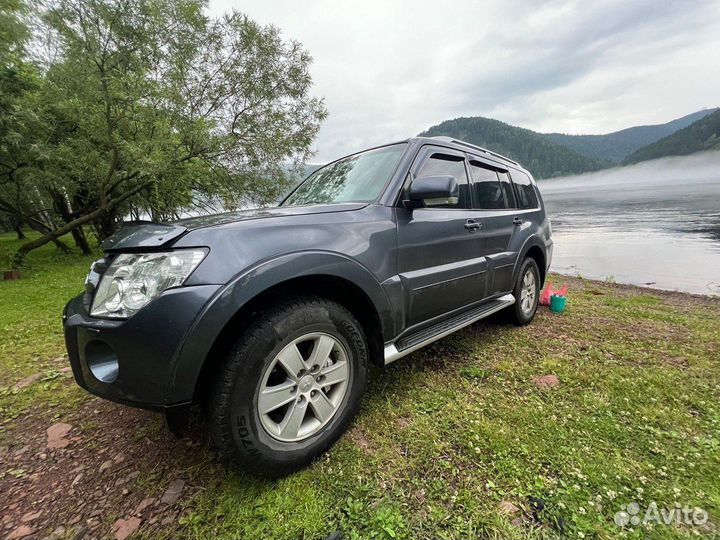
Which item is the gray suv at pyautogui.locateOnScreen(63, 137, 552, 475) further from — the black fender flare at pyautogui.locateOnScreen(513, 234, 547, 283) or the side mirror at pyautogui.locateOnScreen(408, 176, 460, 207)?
the black fender flare at pyautogui.locateOnScreen(513, 234, 547, 283)

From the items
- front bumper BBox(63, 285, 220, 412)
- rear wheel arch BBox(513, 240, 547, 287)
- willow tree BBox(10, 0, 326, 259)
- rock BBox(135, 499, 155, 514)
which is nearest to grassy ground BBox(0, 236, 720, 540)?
rock BBox(135, 499, 155, 514)

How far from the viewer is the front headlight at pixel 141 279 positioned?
1438 millimetres

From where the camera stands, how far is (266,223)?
5.57ft

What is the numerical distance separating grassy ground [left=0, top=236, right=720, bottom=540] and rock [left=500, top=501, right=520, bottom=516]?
12 millimetres

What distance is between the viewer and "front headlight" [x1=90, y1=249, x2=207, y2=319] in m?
1.44

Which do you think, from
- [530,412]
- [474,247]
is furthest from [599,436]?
[474,247]

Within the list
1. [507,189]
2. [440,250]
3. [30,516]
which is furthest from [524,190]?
[30,516]

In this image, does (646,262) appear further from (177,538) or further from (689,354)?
(177,538)

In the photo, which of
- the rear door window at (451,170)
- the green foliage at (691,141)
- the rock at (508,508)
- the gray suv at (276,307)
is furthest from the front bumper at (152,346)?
the green foliage at (691,141)

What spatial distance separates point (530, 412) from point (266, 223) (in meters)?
2.02

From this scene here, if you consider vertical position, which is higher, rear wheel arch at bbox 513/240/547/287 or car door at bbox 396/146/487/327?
car door at bbox 396/146/487/327

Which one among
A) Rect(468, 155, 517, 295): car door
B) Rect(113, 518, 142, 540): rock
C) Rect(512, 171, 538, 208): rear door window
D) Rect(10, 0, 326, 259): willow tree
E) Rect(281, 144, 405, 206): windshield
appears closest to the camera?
Rect(113, 518, 142, 540): rock

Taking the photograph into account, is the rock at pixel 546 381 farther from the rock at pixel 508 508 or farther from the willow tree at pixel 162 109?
the willow tree at pixel 162 109

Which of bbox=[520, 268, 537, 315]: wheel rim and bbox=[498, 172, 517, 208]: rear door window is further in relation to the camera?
bbox=[520, 268, 537, 315]: wheel rim
